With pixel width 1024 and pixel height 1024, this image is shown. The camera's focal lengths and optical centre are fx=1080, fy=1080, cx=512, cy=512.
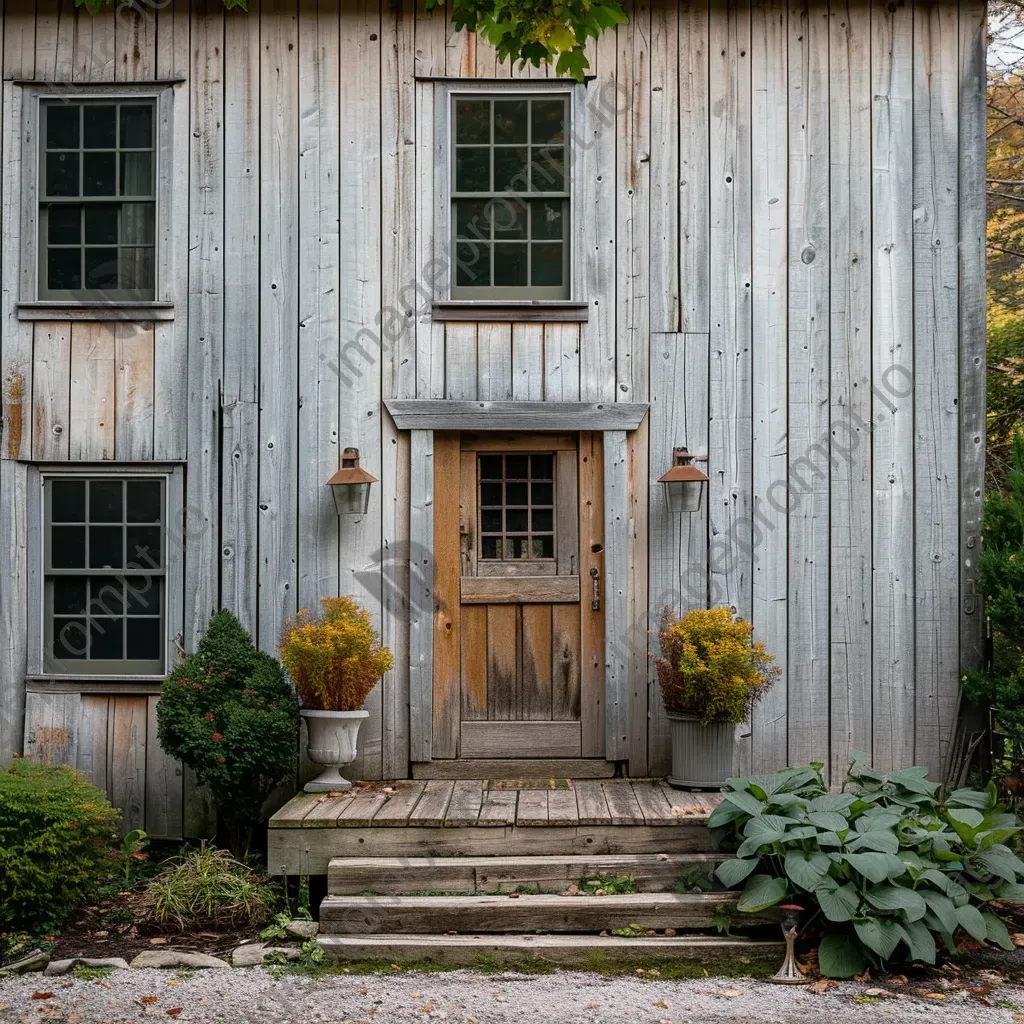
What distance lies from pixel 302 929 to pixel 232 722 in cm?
122

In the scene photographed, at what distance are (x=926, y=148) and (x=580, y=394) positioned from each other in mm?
2729

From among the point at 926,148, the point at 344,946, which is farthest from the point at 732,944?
the point at 926,148

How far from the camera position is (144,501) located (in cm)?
707

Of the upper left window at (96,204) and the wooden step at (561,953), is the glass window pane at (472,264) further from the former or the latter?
the wooden step at (561,953)

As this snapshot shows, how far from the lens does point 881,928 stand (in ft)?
16.5

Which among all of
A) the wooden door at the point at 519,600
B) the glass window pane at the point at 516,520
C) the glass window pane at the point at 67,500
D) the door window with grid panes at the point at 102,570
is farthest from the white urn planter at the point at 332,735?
the glass window pane at the point at 67,500

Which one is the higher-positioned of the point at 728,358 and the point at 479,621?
the point at 728,358

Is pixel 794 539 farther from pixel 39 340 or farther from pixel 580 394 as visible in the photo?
pixel 39 340

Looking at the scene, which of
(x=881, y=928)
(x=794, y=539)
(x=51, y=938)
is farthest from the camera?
(x=794, y=539)

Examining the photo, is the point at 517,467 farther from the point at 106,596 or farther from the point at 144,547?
the point at 106,596

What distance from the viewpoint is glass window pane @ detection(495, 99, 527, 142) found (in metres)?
7.05

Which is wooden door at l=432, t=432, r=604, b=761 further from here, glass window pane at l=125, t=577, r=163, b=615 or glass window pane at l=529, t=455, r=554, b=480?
glass window pane at l=125, t=577, r=163, b=615

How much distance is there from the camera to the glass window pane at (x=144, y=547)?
7.06 meters

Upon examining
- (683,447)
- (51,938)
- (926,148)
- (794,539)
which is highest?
(926,148)
